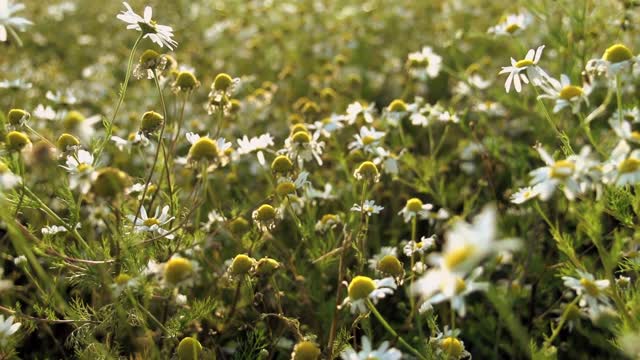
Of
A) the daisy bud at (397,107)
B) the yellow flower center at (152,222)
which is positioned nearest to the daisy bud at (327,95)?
the daisy bud at (397,107)

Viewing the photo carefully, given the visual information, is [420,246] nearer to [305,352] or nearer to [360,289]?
[360,289]

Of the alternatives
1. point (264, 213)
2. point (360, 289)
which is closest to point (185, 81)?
point (264, 213)

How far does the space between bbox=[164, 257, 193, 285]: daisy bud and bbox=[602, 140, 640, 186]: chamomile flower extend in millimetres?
1081

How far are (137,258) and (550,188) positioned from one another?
1261 mm

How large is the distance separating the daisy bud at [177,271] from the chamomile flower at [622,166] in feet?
3.55

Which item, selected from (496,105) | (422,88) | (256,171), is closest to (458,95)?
(496,105)

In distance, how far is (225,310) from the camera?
93.6 inches

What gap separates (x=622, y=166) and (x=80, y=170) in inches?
59.4

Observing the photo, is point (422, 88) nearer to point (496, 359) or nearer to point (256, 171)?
point (256, 171)

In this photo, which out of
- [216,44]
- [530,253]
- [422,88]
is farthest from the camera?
[216,44]

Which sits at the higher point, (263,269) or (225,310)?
(263,269)

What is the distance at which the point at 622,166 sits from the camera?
5.25ft

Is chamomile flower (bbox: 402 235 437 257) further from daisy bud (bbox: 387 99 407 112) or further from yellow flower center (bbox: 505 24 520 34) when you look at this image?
yellow flower center (bbox: 505 24 520 34)

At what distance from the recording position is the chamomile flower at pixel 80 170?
5.50 ft
